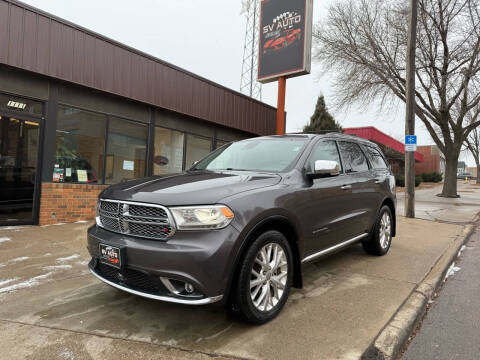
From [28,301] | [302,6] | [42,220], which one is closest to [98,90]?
[42,220]

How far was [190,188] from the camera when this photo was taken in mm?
2689

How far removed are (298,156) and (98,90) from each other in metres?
5.99

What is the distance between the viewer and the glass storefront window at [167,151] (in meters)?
9.57

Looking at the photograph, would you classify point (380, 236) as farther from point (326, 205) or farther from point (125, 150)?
point (125, 150)

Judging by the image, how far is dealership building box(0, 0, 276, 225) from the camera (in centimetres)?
653

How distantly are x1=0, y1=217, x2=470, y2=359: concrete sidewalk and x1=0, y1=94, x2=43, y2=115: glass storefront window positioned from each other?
3419 mm

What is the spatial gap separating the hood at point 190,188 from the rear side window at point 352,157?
155 centimetres

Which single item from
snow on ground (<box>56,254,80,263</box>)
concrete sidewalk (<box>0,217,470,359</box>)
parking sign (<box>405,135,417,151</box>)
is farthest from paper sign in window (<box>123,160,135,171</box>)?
parking sign (<box>405,135,417,151</box>)

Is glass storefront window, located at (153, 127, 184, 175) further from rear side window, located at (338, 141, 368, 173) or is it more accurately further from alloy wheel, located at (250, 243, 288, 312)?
alloy wheel, located at (250, 243, 288, 312)

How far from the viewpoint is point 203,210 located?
8.17ft

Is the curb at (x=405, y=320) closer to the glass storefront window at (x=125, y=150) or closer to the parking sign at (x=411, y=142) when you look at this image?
the parking sign at (x=411, y=142)

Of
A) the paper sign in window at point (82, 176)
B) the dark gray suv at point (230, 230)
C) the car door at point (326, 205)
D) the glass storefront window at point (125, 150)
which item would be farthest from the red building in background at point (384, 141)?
the dark gray suv at point (230, 230)

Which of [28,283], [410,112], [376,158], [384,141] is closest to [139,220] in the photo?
[28,283]

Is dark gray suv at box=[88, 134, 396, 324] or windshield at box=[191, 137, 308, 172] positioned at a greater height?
windshield at box=[191, 137, 308, 172]
